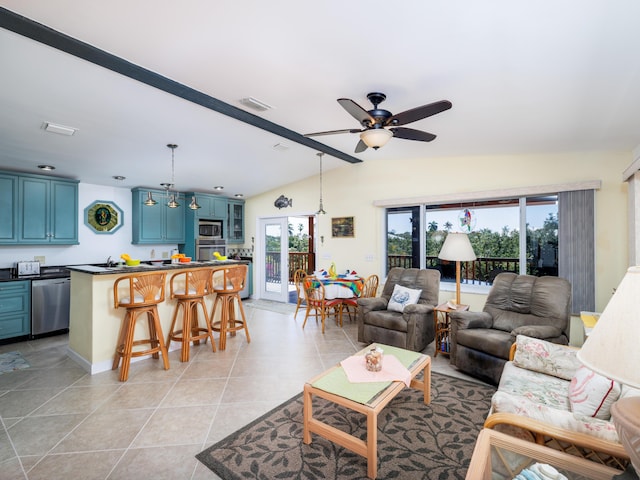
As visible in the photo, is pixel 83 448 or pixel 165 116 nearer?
pixel 83 448

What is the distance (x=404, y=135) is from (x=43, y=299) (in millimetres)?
5260

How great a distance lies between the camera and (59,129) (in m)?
3.30

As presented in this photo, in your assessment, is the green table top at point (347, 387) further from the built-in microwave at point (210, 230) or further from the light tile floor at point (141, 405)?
the built-in microwave at point (210, 230)

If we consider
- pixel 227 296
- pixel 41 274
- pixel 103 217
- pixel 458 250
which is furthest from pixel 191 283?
pixel 458 250

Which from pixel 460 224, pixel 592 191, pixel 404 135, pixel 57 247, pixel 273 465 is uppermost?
pixel 404 135

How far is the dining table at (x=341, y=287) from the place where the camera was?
16.5 ft

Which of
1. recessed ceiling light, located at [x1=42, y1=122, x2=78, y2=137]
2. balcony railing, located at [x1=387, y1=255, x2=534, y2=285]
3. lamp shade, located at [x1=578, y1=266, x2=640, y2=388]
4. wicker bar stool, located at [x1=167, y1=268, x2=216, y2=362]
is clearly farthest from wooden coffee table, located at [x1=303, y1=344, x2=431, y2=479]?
recessed ceiling light, located at [x1=42, y1=122, x2=78, y2=137]

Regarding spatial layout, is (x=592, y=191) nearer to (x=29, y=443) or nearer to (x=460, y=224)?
(x=460, y=224)

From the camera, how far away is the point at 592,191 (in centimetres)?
360

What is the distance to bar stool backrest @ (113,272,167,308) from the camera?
3164 mm

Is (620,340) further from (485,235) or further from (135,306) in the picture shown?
(485,235)

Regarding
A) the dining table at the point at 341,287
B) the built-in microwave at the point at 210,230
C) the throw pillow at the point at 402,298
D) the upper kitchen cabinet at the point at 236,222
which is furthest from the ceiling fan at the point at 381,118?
Answer: the upper kitchen cabinet at the point at 236,222

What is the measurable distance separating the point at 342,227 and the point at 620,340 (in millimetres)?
5124

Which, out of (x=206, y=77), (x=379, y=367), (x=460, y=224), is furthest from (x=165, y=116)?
(x=460, y=224)
